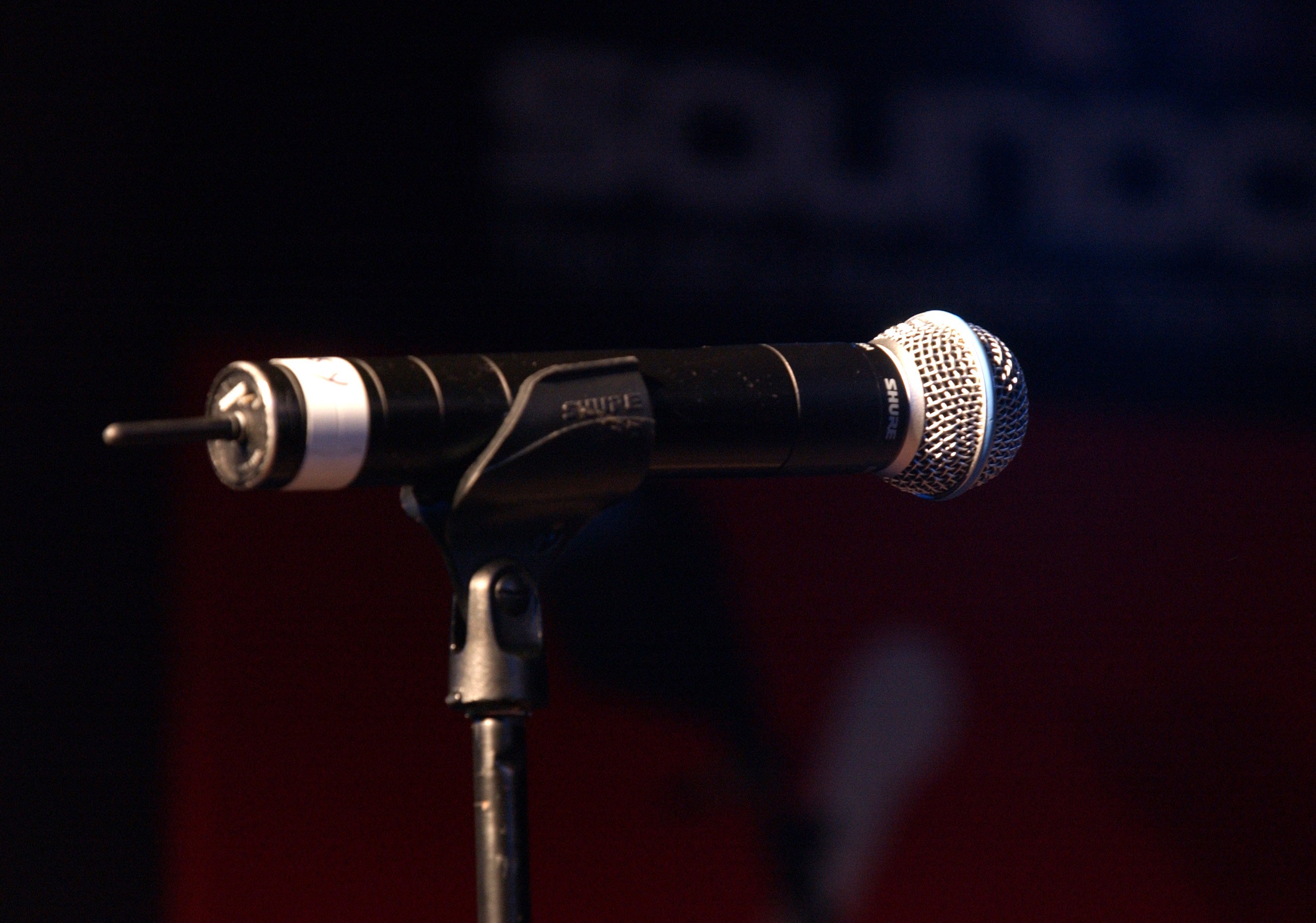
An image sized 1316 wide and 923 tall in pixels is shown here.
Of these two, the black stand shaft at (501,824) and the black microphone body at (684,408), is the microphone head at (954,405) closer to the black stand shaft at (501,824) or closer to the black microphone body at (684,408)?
the black microphone body at (684,408)

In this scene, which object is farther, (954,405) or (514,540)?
(954,405)

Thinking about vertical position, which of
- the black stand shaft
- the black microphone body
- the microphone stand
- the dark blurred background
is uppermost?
the dark blurred background

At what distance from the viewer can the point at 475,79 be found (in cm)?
200

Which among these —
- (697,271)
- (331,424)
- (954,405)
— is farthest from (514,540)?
(697,271)

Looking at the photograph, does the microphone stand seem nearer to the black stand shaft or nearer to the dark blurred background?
the black stand shaft

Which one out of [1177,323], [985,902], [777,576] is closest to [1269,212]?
[1177,323]

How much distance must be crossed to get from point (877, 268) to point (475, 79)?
71cm

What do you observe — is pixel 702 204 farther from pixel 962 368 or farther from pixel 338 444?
pixel 338 444

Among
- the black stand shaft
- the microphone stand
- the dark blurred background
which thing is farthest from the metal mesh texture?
the dark blurred background

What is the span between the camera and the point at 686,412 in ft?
3.88

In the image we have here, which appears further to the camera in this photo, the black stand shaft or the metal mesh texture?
the metal mesh texture

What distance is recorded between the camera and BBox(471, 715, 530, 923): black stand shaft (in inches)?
41.0

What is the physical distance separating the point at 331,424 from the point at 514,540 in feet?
0.57

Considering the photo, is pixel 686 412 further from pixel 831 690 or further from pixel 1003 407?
pixel 831 690
